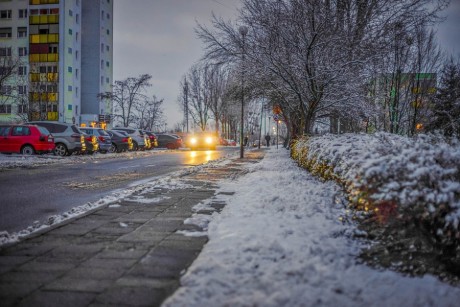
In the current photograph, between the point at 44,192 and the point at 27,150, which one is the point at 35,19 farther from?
the point at 44,192

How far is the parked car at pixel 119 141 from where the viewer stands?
27839 millimetres

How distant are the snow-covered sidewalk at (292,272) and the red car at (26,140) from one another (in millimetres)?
16751

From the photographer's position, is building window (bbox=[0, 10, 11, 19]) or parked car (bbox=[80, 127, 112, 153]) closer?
parked car (bbox=[80, 127, 112, 153])

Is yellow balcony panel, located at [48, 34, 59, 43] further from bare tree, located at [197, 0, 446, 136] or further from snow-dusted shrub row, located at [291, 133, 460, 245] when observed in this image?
snow-dusted shrub row, located at [291, 133, 460, 245]

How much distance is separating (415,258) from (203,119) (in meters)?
57.1

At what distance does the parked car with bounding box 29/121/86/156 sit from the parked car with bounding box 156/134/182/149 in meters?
19.3

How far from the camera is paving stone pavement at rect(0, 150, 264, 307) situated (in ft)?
9.20

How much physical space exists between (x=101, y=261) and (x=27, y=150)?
18.1 m

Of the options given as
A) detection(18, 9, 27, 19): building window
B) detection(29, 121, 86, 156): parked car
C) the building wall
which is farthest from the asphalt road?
detection(18, 9, 27, 19): building window

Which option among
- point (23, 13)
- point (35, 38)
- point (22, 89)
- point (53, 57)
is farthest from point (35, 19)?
point (22, 89)

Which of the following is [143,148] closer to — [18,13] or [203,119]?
[203,119]

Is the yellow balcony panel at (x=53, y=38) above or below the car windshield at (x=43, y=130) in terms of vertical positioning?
above

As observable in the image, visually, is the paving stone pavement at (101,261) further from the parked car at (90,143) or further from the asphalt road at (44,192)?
the parked car at (90,143)

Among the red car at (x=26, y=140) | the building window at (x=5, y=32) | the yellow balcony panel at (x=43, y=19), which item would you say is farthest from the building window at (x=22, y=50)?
the red car at (x=26, y=140)
